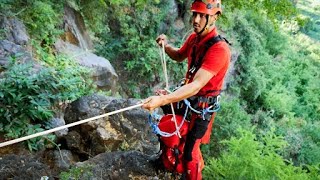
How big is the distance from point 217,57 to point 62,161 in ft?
7.43

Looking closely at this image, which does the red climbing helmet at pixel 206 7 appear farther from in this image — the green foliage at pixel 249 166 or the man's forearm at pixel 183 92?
the green foliage at pixel 249 166

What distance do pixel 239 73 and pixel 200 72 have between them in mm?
12270

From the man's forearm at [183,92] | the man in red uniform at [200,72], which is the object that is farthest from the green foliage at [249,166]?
the man's forearm at [183,92]

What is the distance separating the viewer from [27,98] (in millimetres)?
5027

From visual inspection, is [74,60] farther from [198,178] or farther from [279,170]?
[279,170]

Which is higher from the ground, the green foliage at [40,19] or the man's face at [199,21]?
the man's face at [199,21]

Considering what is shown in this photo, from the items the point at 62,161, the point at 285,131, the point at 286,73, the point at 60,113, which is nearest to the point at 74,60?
the point at 60,113

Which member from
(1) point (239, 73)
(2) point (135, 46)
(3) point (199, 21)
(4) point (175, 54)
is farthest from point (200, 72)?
(1) point (239, 73)

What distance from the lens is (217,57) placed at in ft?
10.7

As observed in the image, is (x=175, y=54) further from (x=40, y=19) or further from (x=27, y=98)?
(x=40, y=19)

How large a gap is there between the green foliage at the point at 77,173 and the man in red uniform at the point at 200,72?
41.1 inches

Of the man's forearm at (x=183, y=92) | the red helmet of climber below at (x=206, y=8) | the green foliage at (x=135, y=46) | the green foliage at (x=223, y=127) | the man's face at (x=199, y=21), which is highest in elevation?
the red helmet of climber below at (x=206, y=8)

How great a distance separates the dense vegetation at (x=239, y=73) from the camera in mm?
4016

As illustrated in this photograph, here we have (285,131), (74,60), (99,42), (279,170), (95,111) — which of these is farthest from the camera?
(285,131)
